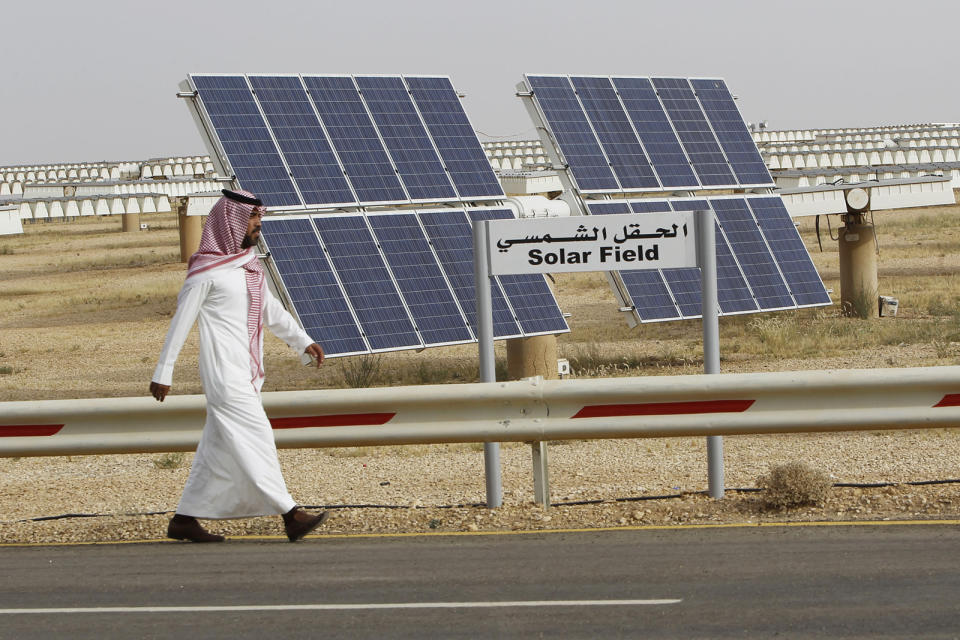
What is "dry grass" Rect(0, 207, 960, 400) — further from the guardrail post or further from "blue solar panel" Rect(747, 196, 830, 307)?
the guardrail post

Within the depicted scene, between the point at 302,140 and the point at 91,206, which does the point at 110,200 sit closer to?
the point at 91,206

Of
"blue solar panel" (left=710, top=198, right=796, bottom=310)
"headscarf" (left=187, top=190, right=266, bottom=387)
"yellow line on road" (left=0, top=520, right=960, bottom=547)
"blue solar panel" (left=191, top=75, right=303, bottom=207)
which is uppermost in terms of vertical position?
"blue solar panel" (left=191, top=75, right=303, bottom=207)

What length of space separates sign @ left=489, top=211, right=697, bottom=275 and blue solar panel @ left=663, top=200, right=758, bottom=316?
6.94m

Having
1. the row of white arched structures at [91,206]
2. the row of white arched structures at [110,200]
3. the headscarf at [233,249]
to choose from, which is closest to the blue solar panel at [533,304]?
the headscarf at [233,249]

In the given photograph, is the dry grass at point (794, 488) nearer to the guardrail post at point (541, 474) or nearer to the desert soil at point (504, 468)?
the desert soil at point (504, 468)

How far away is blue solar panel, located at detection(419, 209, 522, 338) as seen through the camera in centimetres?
1549

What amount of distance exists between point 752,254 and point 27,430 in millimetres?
11428

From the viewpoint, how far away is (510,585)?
7.33 metres

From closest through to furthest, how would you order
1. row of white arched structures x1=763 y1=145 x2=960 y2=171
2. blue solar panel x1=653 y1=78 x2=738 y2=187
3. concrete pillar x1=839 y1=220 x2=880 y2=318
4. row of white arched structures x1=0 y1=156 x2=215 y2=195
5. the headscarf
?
the headscarf → blue solar panel x1=653 y1=78 x2=738 y2=187 → concrete pillar x1=839 y1=220 x2=880 y2=318 → row of white arched structures x1=763 y1=145 x2=960 y2=171 → row of white arched structures x1=0 y1=156 x2=215 y2=195

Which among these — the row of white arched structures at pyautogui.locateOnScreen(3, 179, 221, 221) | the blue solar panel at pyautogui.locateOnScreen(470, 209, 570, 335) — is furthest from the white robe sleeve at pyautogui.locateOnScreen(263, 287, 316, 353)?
the row of white arched structures at pyautogui.locateOnScreen(3, 179, 221, 221)

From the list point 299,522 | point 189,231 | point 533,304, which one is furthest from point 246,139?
point 189,231

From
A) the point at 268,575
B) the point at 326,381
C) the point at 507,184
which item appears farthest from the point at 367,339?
the point at 507,184

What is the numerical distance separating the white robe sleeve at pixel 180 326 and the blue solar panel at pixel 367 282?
639cm

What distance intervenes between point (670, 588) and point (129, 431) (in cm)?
Result: 420
